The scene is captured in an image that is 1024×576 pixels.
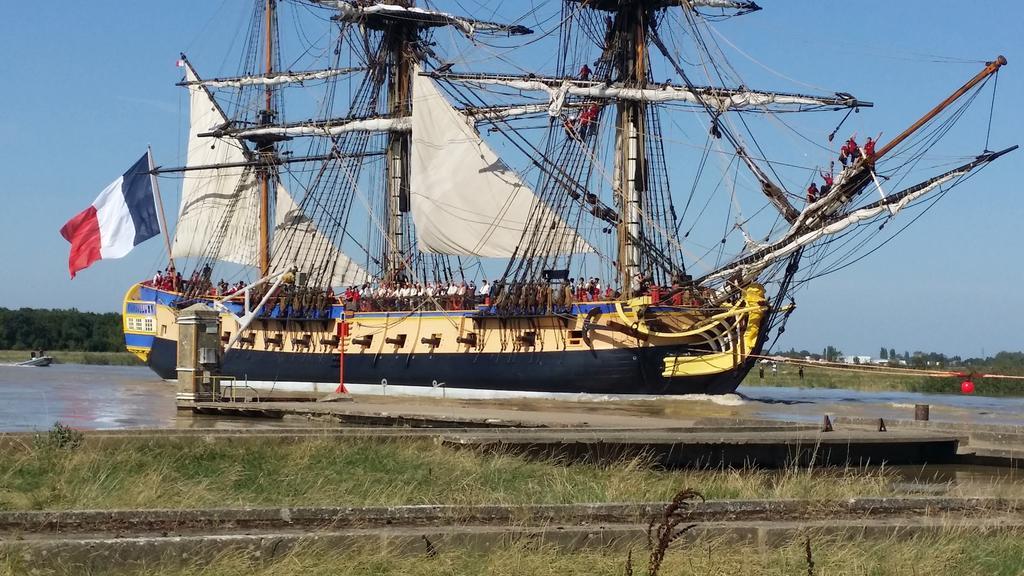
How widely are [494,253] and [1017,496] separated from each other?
34.1m

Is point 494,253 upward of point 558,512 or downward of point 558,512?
upward

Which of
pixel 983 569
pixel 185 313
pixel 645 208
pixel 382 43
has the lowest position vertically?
pixel 983 569

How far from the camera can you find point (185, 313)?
80.4 feet

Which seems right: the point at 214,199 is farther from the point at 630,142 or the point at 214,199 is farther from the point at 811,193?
the point at 811,193

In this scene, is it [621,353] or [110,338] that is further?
[110,338]

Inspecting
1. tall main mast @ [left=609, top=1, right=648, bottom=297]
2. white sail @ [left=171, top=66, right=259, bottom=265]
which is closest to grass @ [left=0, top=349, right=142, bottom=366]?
white sail @ [left=171, top=66, right=259, bottom=265]

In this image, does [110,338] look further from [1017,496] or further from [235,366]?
[1017,496]

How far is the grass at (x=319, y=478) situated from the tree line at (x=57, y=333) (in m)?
99.2

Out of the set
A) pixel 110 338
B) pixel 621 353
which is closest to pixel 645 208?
pixel 621 353

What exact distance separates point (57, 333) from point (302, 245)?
6263cm

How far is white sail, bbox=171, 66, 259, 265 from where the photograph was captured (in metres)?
59.2

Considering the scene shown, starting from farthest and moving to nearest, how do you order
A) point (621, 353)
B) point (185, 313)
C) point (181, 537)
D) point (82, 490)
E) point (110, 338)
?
1. point (110, 338)
2. point (621, 353)
3. point (185, 313)
4. point (82, 490)
5. point (181, 537)

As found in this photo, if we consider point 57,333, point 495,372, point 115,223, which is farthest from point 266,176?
point 57,333

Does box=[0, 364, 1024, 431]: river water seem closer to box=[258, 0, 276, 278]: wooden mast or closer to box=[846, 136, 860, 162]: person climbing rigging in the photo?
box=[846, 136, 860, 162]: person climbing rigging
